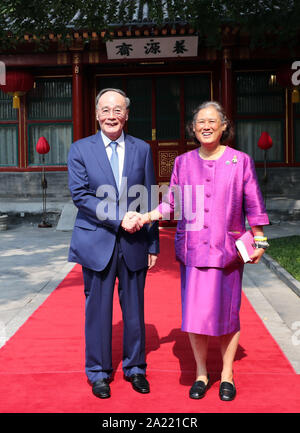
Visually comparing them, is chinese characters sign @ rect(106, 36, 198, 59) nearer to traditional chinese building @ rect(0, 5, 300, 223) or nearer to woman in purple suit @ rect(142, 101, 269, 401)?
traditional chinese building @ rect(0, 5, 300, 223)

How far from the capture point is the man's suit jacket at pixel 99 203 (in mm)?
3377

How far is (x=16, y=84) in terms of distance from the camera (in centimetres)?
1239

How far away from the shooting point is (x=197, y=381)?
3.35 metres

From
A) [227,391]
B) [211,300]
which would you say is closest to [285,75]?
[211,300]

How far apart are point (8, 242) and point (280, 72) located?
22.0 ft

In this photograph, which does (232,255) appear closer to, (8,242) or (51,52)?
(8,242)

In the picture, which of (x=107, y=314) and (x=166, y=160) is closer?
(x=107, y=314)

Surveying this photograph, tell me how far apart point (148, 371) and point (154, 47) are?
886 centimetres

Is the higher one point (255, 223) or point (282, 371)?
→ point (255, 223)

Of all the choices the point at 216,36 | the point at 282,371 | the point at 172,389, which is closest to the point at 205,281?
the point at 172,389

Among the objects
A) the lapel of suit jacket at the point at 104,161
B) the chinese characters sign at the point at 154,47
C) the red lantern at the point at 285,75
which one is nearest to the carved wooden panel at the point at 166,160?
the chinese characters sign at the point at 154,47

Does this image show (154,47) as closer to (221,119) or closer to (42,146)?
(42,146)

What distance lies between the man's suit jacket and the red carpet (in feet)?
2.47

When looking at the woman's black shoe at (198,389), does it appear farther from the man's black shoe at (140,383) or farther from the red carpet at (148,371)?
the man's black shoe at (140,383)
